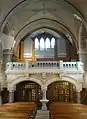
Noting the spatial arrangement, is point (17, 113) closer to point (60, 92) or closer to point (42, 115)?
point (42, 115)

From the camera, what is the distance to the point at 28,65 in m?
23.7

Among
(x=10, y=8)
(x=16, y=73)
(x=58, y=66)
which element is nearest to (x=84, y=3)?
(x=10, y=8)

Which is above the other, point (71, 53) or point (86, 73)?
point (71, 53)

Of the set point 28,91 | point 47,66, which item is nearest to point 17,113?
point 47,66

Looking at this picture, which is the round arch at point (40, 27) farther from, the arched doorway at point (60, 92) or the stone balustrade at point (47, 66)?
the arched doorway at point (60, 92)

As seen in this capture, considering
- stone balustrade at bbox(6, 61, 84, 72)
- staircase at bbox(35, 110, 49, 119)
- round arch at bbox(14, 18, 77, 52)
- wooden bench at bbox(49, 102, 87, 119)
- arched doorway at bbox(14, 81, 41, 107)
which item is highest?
round arch at bbox(14, 18, 77, 52)

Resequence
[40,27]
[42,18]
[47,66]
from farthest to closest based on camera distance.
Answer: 1. [40,27]
2. [42,18]
3. [47,66]

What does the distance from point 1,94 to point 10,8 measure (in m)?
9.33

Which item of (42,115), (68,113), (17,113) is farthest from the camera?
(42,115)

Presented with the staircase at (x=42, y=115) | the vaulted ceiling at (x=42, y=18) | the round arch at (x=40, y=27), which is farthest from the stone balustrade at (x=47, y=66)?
the staircase at (x=42, y=115)

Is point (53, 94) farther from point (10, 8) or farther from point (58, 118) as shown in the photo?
point (58, 118)

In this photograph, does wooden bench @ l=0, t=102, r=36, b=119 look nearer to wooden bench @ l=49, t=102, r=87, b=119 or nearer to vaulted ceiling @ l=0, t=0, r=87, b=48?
wooden bench @ l=49, t=102, r=87, b=119

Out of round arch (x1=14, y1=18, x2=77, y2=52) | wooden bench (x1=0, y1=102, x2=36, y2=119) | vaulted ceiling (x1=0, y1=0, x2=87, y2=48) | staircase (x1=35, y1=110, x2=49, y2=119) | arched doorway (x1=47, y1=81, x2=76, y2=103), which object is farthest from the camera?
arched doorway (x1=47, y1=81, x2=76, y2=103)

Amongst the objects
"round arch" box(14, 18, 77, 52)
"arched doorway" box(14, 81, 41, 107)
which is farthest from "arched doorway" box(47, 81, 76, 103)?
"round arch" box(14, 18, 77, 52)
